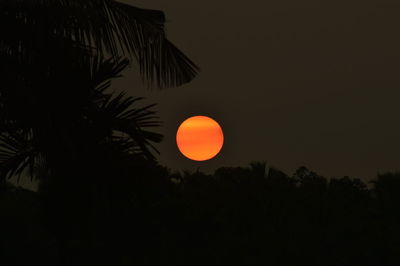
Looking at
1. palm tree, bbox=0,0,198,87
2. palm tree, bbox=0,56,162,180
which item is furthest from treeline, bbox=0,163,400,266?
palm tree, bbox=0,0,198,87

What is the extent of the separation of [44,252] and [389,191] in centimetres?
1240

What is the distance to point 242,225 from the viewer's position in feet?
93.0

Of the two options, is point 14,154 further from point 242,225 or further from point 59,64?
point 242,225

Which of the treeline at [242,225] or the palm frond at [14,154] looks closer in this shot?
the palm frond at [14,154]

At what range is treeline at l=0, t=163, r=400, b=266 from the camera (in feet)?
86.1

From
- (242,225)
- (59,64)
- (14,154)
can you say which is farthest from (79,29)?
(242,225)

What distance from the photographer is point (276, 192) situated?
2919cm

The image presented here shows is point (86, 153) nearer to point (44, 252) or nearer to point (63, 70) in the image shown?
point (63, 70)

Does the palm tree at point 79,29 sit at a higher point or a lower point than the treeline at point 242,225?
higher

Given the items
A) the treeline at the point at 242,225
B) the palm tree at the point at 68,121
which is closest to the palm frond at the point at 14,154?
the palm tree at the point at 68,121

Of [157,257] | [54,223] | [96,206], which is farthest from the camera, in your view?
[157,257]

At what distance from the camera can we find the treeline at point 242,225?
2623 cm

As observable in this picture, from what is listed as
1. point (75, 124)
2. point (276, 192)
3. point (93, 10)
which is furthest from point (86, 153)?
point (276, 192)

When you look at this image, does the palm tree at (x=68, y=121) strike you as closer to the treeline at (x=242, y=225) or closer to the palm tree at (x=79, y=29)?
the palm tree at (x=79, y=29)
